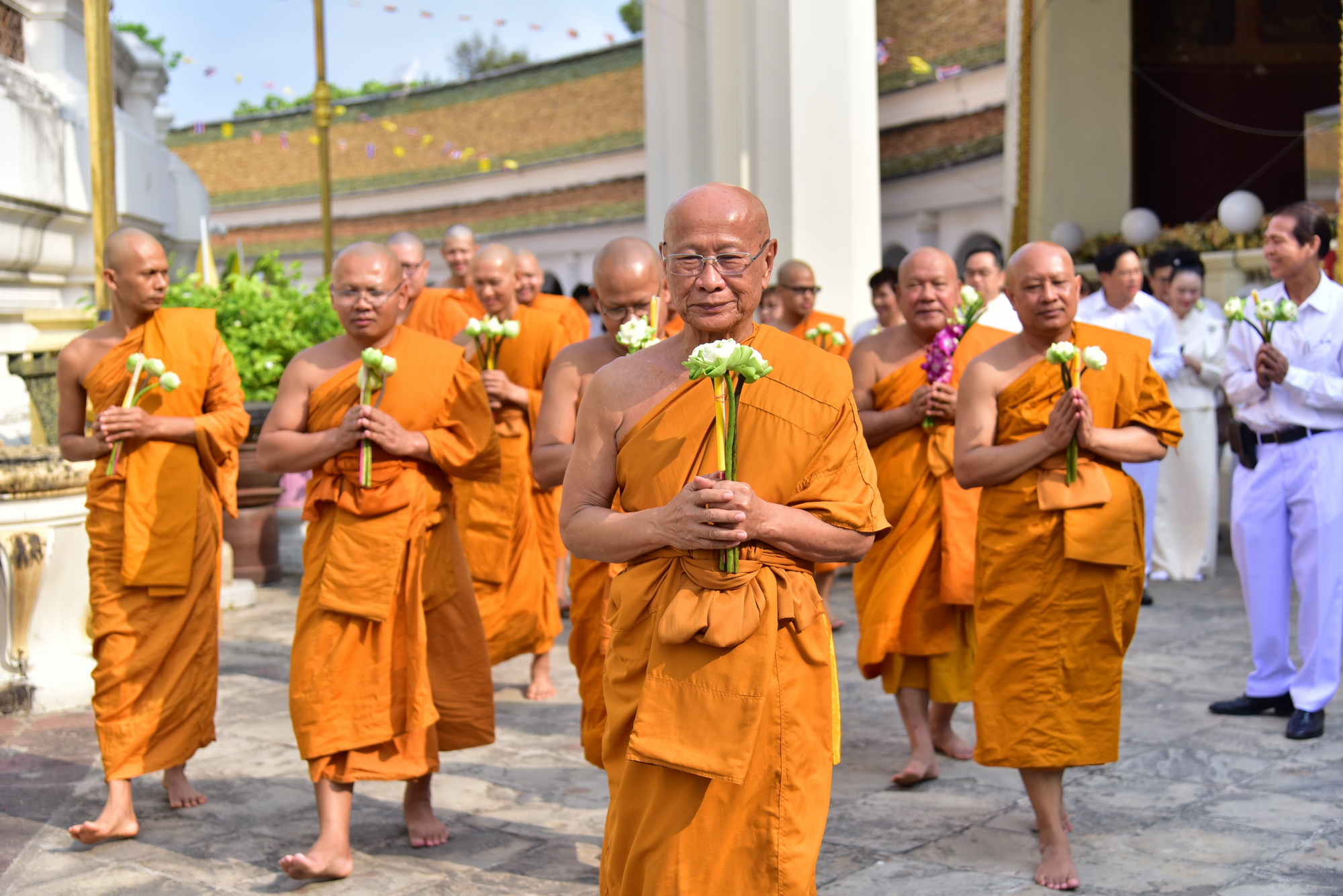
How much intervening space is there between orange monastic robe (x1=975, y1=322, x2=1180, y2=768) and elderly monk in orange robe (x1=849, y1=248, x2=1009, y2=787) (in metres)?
0.83

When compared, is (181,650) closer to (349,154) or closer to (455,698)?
(455,698)

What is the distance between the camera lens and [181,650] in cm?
494

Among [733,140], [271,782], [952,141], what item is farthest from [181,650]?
[952,141]

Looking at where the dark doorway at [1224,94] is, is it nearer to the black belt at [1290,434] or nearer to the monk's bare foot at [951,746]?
the black belt at [1290,434]

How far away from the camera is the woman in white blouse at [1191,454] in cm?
912

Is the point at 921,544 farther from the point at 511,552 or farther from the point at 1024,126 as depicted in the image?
the point at 1024,126

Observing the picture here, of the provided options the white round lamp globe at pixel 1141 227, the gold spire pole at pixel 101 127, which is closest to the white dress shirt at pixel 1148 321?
the white round lamp globe at pixel 1141 227

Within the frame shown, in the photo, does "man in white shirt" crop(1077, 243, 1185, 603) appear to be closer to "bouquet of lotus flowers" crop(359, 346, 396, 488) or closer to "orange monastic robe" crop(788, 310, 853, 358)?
"orange monastic robe" crop(788, 310, 853, 358)

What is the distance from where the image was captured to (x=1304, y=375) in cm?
562

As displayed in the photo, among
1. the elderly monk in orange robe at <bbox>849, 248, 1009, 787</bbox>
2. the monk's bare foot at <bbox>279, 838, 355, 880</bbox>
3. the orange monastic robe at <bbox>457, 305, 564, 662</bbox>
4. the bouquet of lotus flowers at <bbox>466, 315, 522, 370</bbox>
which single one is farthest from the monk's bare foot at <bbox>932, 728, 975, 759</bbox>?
the bouquet of lotus flowers at <bbox>466, 315, 522, 370</bbox>

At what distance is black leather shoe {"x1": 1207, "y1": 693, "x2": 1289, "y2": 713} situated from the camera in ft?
19.3

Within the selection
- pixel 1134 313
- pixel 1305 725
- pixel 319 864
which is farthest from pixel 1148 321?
pixel 319 864

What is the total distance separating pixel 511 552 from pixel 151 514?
1.96 meters

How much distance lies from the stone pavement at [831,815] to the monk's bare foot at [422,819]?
5 centimetres
